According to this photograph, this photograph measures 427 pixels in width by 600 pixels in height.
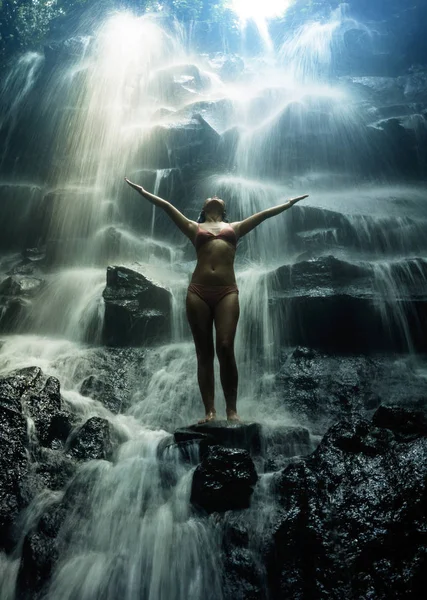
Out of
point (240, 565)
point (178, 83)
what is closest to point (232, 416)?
point (240, 565)

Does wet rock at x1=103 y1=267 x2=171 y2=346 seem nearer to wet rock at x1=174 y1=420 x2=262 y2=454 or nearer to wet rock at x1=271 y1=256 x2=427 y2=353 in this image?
wet rock at x1=271 y1=256 x2=427 y2=353

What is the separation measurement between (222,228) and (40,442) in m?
3.50

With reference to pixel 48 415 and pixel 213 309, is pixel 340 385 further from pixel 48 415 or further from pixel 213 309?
pixel 48 415

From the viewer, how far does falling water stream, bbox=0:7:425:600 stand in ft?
10.2

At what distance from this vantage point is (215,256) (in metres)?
4.54

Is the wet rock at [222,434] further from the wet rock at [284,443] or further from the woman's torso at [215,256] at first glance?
the woman's torso at [215,256]

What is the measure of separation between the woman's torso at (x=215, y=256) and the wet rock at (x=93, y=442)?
2288mm

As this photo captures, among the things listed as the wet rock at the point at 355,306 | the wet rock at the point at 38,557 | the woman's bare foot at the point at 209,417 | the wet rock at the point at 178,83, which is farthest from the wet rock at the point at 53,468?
the wet rock at the point at 178,83

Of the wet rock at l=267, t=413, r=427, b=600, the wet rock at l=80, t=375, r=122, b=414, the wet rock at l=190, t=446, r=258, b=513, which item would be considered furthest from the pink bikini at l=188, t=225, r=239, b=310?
the wet rock at l=80, t=375, r=122, b=414

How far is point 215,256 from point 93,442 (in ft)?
9.18

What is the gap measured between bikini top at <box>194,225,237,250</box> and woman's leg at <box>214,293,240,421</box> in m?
Result: 0.75

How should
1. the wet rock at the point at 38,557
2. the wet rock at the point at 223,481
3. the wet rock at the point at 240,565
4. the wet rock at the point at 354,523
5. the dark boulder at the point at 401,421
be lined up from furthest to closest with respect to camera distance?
the dark boulder at the point at 401,421, the wet rock at the point at 223,481, the wet rock at the point at 38,557, the wet rock at the point at 240,565, the wet rock at the point at 354,523

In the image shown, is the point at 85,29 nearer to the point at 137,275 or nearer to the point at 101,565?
the point at 137,275

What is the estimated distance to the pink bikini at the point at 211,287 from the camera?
4461 millimetres
